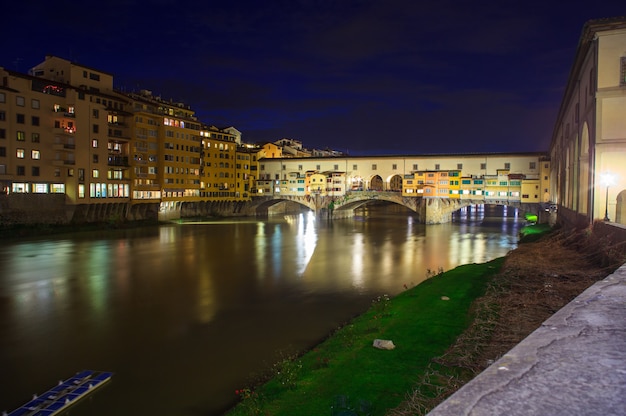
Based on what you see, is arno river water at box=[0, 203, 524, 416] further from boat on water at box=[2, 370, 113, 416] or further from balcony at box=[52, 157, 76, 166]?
balcony at box=[52, 157, 76, 166]

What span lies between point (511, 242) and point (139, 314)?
3206 cm

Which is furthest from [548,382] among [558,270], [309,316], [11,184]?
[11,184]

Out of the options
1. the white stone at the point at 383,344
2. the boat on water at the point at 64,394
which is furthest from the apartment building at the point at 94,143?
the white stone at the point at 383,344

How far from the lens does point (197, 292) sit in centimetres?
1908

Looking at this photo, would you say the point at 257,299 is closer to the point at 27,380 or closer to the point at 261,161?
the point at 27,380

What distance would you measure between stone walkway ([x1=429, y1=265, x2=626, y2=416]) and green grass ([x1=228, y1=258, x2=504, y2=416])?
3691mm

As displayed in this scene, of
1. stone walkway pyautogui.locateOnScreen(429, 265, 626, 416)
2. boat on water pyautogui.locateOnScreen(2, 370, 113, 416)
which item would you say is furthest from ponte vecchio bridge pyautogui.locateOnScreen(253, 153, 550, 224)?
stone walkway pyautogui.locateOnScreen(429, 265, 626, 416)

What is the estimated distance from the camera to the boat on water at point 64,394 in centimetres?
880

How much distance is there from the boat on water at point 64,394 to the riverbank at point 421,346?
3.62 metres

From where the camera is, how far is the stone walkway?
7.41 feet

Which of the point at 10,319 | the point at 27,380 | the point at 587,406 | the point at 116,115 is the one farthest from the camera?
the point at 116,115

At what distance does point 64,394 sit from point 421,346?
26.4 feet

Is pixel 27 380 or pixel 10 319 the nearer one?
pixel 27 380

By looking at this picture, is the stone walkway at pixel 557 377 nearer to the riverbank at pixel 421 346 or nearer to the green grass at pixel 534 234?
the riverbank at pixel 421 346
